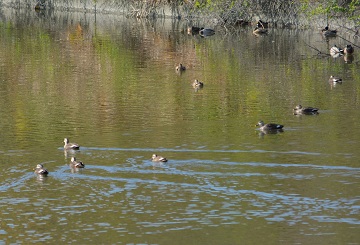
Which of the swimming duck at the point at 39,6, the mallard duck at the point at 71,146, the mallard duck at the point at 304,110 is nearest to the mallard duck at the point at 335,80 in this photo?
the mallard duck at the point at 304,110

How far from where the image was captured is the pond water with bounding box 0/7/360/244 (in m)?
17.9

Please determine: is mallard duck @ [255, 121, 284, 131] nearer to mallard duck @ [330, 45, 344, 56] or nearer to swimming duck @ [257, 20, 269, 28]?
mallard duck @ [330, 45, 344, 56]

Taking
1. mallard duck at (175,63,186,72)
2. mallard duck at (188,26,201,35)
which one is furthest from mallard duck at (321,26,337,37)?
mallard duck at (175,63,186,72)

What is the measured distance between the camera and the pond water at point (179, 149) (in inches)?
704

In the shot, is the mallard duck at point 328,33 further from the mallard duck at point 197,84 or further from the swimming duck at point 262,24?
the mallard duck at point 197,84

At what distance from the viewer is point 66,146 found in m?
23.7

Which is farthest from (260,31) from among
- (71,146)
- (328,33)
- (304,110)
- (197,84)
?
(71,146)

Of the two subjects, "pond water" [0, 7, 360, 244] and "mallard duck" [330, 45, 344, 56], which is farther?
"mallard duck" [330, 45, 344, 56]

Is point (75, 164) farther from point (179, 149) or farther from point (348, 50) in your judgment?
point (348, 50)

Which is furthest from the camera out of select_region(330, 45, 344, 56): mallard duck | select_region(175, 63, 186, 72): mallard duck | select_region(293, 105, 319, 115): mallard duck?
select_region(330, 45, 344, 56): mallard duck

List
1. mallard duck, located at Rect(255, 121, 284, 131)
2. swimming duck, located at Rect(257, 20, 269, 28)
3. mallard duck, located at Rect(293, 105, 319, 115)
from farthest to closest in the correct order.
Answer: swimming duck, located at Rect(257, 20, 269, 28), mallard duck, located at Rect(293, 105, 319, 115), mallard duck, located at Rect(255, 121, 284, 131)

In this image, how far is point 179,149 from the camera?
78.4 feet

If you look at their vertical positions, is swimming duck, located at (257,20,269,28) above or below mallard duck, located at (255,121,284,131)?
above

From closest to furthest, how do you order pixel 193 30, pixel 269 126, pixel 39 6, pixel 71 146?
pixel 71 146
pixel 269 126
pixel 193 30
pixel 39 6
